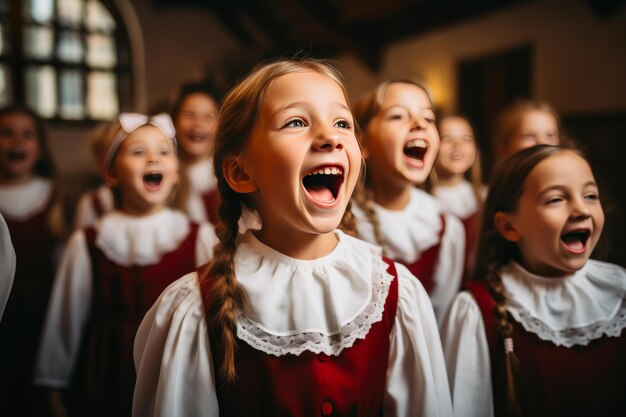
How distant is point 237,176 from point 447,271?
2.89 ft

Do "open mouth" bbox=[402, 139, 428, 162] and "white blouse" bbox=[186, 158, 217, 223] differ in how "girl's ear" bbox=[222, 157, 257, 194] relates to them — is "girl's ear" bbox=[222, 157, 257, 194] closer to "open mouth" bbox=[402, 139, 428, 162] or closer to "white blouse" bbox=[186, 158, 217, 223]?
"open mouth" bbox=[402, 139, 428, 162]

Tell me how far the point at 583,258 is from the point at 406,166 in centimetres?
49

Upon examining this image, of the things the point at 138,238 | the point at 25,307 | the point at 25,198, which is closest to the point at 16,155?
the point at 25,198

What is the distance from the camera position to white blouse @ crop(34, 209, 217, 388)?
67.1 inches

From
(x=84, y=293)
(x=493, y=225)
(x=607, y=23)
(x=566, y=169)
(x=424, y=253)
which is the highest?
(x=607, y=23)

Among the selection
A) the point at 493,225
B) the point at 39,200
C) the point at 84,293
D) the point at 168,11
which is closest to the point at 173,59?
the point at 168,11

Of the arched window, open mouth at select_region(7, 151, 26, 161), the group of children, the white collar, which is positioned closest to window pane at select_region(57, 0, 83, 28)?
the arched window

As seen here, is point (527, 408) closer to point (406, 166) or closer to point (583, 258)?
point (583, 258)

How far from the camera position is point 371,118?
1.56 metres

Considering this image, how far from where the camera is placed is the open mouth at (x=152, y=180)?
Answer: 1540 millimetres

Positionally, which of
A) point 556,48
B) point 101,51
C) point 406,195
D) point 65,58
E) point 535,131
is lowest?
point 406,195

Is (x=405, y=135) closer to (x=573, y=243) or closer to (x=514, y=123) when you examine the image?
(x=573, y=243)

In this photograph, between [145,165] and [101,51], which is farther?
[101,51]

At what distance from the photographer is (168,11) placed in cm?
697
